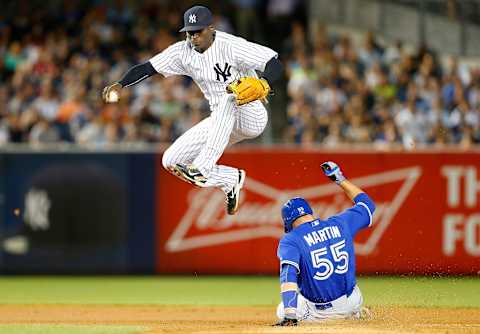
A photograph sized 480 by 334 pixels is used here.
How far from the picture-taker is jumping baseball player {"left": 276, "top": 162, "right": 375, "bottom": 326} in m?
9.20

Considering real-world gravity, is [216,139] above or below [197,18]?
below

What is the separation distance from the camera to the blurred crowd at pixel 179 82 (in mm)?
16344

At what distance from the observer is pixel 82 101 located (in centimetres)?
1717

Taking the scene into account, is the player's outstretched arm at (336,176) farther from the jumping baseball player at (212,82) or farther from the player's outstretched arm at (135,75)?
the player's outstretched arm at (135,75)

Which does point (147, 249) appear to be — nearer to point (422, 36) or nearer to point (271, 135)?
point (271, 135)

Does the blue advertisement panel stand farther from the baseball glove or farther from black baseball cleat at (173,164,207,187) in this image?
the baseball glove

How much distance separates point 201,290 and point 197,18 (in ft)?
18.9

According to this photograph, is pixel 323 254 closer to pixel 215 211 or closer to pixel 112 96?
pixel 112 96

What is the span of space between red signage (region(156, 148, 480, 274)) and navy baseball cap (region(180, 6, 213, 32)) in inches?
235

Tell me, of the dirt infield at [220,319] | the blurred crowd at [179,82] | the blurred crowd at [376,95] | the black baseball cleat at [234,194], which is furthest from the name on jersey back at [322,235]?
the blurred crowd at [179,82]

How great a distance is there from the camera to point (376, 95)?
57.0 ft

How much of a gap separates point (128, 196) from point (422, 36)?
21.5 feet

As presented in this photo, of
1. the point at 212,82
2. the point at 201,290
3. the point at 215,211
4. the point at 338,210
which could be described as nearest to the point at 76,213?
the point at 215,211

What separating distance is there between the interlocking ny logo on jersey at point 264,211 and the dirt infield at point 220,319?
9.29ft
